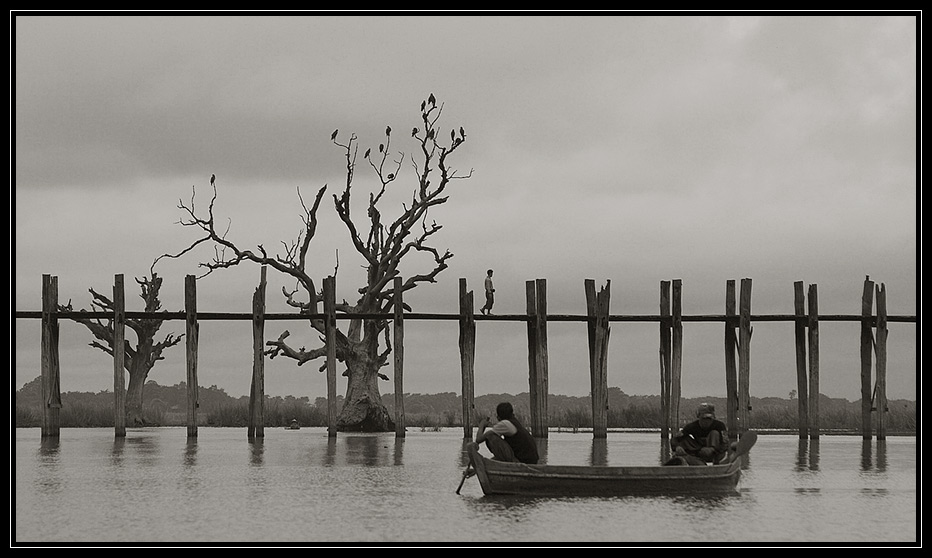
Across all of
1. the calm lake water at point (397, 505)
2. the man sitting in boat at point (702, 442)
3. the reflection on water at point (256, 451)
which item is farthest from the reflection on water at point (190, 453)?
the man sitting in boat at point (702, 442)

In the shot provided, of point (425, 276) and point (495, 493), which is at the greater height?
point (425, 276)

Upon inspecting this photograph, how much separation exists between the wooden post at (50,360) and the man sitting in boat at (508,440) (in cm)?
1629

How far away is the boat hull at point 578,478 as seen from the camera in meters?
17.7

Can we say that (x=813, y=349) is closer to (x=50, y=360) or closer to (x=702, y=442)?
(x=702, y=442)

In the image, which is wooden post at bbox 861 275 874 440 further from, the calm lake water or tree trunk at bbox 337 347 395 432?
tree trunk at bbox 337 347 395 432

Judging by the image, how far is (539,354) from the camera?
31.5 metres

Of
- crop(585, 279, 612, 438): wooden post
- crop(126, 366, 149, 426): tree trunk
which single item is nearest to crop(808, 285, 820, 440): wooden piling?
crop(585, 279, 612, 438): wooden post

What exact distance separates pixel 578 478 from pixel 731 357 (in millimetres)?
15567

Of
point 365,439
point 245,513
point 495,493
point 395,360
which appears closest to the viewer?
point 245,513

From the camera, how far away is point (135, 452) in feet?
90.7
